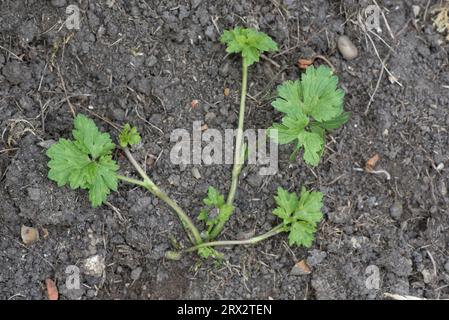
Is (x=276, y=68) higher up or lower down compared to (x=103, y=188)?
higher up

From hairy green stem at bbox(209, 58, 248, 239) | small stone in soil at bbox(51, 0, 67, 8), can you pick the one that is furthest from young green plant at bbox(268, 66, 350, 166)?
small stone in soil at bbox(51, 0, 67, 8)

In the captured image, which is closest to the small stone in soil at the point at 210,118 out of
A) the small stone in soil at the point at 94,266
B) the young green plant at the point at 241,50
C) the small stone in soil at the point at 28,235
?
the young green plant at the point at 241,50

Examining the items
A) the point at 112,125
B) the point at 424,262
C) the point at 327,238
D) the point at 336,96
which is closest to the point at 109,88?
the point at 112,125

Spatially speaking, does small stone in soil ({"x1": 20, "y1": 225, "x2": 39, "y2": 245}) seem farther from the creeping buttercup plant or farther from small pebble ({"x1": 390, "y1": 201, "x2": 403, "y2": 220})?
small pebble ({"x1": 390, "y1": 201, "x2": 403, "y2": 220})

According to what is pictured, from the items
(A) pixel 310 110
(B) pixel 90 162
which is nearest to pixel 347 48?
(A) pixel 310 110

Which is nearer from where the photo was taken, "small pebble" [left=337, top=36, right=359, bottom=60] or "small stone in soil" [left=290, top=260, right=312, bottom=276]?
"small stone in soil" [left=290, top=260, right=312, bottom=276]

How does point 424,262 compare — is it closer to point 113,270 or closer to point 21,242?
point 113,270

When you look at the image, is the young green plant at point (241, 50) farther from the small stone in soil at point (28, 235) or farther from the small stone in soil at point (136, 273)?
the small stone in soil at point (28, 235)
